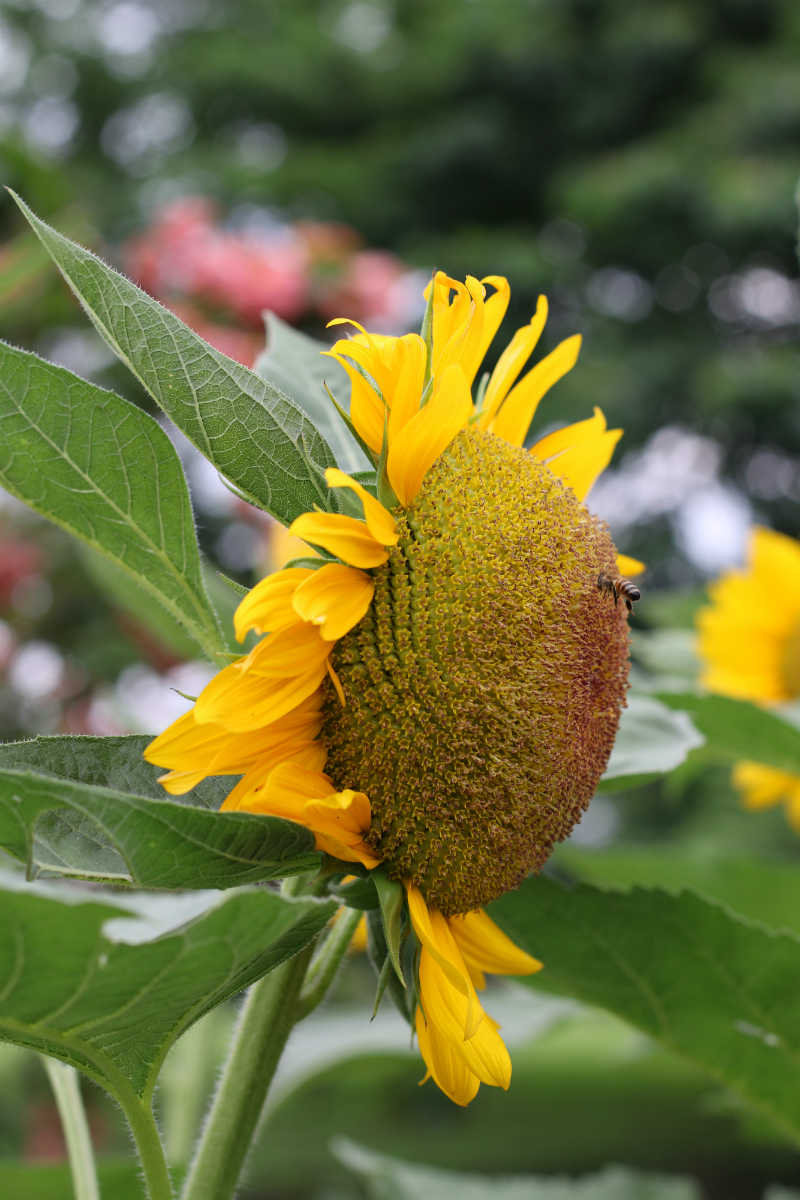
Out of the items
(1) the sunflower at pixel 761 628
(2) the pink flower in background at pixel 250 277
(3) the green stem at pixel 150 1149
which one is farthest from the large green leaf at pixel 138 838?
(2) the pink flower in background at pixel 250 277

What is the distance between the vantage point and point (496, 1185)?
106 centimetres

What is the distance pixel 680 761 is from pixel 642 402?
20.7ft

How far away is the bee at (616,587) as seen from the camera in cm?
55

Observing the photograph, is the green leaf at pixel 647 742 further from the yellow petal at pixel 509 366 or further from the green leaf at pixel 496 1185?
the green leaf at pixel 496 1185

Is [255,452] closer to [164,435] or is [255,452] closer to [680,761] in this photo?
[164,435]

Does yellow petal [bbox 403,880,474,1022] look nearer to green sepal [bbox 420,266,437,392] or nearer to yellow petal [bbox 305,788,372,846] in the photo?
yellow petal [bbox 305,788,372,846]

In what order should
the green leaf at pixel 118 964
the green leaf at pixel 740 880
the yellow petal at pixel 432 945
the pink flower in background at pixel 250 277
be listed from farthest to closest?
the pink flower in background at pixel 250 277, the green leaf at pixel 740 880, the yellow petal at pixel 432 945, the green leaf at pixel 118 964

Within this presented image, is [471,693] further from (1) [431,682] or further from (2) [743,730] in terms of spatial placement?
(2) [743,730]

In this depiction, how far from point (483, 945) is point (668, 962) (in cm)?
18

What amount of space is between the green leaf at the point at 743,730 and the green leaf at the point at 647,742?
182mm

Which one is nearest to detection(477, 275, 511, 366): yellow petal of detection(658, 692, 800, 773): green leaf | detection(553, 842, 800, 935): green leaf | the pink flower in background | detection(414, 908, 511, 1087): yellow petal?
detection(414, 908, 511, 1087): yellow petal

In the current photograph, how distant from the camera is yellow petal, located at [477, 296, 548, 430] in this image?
23.2 inches

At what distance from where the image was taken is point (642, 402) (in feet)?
21.7

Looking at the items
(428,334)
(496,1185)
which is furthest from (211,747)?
(496,1185)
